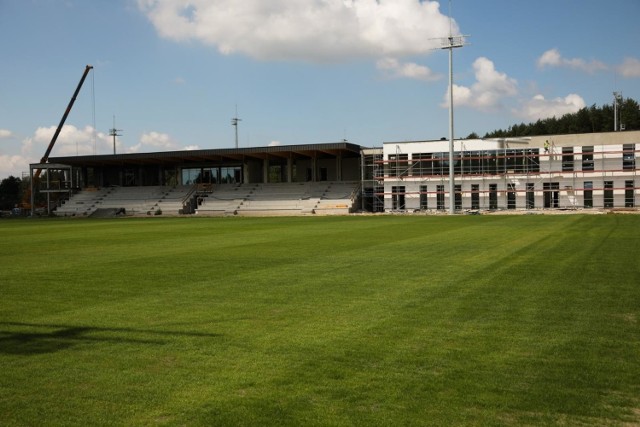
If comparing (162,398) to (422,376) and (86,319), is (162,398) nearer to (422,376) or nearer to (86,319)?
(422,376)

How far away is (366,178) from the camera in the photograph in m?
69.2

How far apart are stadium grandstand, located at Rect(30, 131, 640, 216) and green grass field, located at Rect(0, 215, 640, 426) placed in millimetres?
47697

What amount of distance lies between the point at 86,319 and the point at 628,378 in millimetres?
7185

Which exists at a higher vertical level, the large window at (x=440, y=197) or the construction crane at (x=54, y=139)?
the construction crane at (x=54, y=139)

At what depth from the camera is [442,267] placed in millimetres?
13812

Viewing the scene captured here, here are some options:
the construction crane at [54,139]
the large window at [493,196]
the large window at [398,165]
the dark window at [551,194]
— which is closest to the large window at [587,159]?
the dark window at [551,194]

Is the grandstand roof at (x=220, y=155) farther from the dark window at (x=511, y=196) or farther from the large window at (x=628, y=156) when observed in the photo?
the large window at (x=628, y=156)

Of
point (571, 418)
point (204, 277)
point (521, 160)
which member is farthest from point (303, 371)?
point (521, 160)

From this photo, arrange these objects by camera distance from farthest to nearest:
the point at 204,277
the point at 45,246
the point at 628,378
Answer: the point at 45,246
the point at 204,277
the point at 628,378

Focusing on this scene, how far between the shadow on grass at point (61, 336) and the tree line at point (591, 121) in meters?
100

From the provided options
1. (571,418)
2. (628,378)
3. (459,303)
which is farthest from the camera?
(459,303)

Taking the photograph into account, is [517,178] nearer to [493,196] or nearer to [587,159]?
[493,196]

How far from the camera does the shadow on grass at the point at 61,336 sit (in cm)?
711

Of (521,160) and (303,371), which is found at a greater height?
(521,160)
